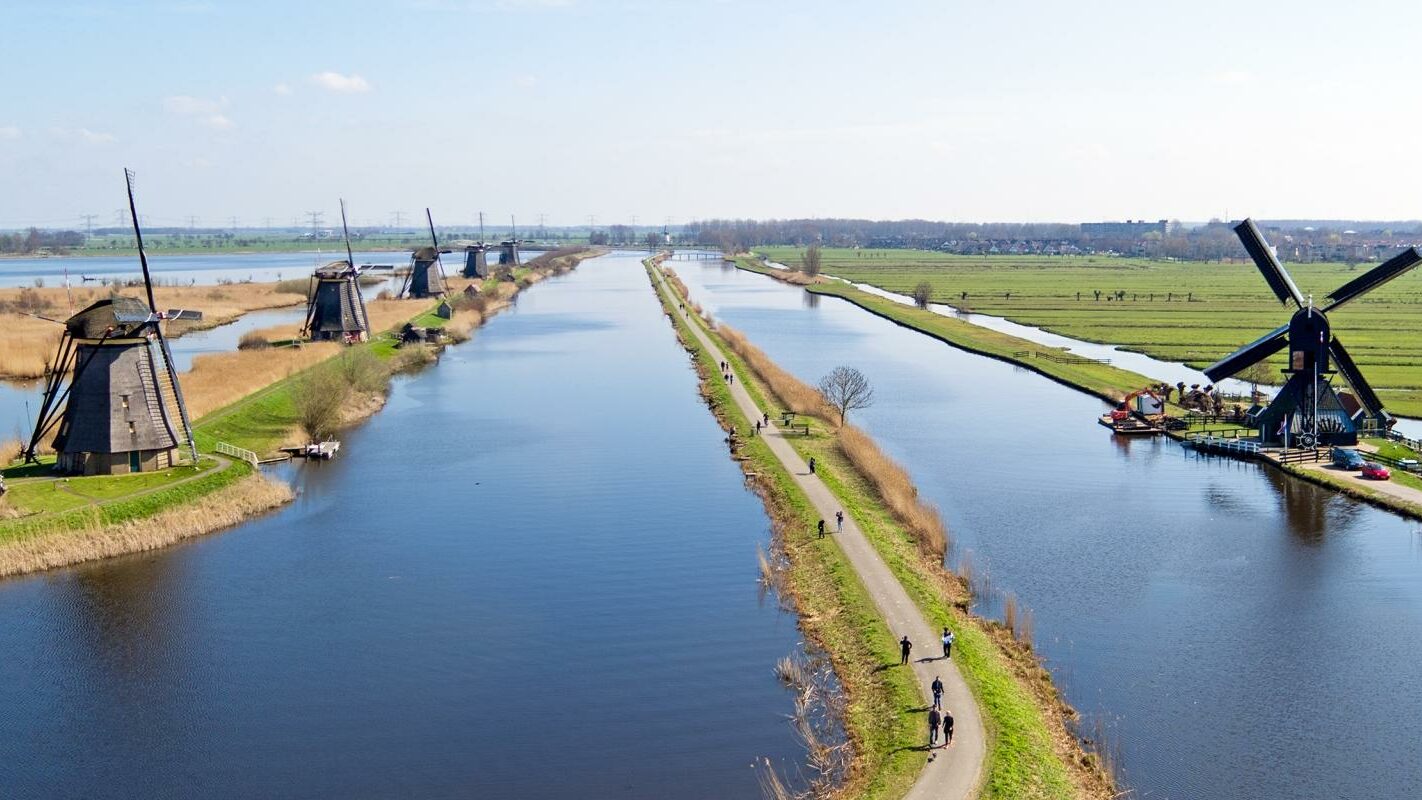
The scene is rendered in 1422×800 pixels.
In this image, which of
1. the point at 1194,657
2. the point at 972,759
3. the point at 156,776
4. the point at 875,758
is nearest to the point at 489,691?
the point at 156,776

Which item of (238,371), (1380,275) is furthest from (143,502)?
(1380,275)

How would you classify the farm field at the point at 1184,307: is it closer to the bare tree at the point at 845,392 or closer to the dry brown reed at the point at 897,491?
the bare tree at the point at 845,392

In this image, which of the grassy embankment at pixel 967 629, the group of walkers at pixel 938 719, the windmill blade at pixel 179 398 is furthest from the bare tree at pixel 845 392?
the group of walkers at pixel 938 719

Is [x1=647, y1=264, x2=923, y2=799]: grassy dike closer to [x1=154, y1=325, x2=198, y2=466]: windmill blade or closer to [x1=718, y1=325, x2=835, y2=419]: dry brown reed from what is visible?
[x1=718, y1=325, x2=835, y2=419]: dry brown reed

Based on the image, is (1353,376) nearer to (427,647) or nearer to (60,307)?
(427,647)

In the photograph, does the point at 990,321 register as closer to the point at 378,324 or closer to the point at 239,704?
the point at 378,324

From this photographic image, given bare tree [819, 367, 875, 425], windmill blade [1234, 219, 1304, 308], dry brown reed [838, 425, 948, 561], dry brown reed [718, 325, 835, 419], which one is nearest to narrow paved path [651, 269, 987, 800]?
dry brown reed [838, 425, 948, 561]
